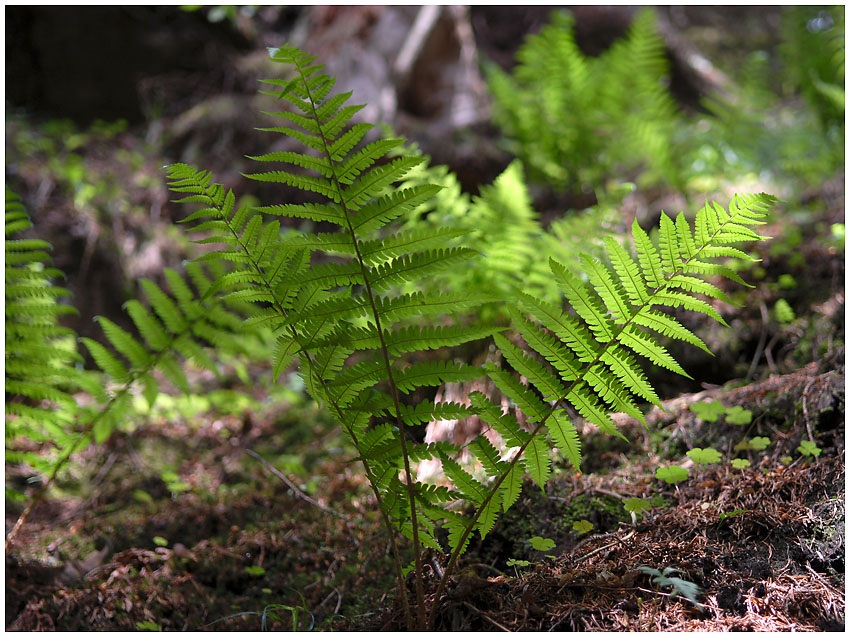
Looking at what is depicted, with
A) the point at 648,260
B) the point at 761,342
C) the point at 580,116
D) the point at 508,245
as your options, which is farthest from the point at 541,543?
the point at 580,116

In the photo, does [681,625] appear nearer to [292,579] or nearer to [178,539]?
[292,579]

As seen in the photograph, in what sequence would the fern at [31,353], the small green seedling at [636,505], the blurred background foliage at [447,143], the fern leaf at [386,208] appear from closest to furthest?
1. the fern leaf at [386,208]
2. the small green seedling at [636,505]
3. the fern at [31,353]
4. the blurred background foliage at [447,143]

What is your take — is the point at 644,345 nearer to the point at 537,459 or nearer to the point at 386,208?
A: the point at 537,459

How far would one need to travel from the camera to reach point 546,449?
1.51 m

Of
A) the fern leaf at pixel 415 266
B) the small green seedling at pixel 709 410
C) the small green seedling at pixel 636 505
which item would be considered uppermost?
the fern leaf at pixel 415 266

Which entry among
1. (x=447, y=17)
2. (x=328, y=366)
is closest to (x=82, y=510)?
(x=328, y=366)

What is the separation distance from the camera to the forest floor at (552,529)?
155 cm

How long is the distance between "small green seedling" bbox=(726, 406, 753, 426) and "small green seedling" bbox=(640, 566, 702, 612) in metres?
0.77

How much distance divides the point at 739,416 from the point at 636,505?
61 centimetres

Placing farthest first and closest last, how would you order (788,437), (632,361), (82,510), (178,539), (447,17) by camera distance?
(447,17), (82,510), (178,539), (788,437), (632,361)

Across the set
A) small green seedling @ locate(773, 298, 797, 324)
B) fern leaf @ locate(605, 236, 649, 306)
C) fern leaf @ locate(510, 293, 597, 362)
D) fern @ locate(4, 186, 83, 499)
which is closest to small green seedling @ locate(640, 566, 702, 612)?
fern leaf @ locate(510, 293, 597, 362)

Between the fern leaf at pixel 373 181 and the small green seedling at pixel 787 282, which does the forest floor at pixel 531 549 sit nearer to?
the small green seedling at pixel 787 282

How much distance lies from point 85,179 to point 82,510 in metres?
3.09

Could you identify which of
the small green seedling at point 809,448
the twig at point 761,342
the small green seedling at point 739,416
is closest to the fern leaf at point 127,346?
the small green seedling at point 739,416
